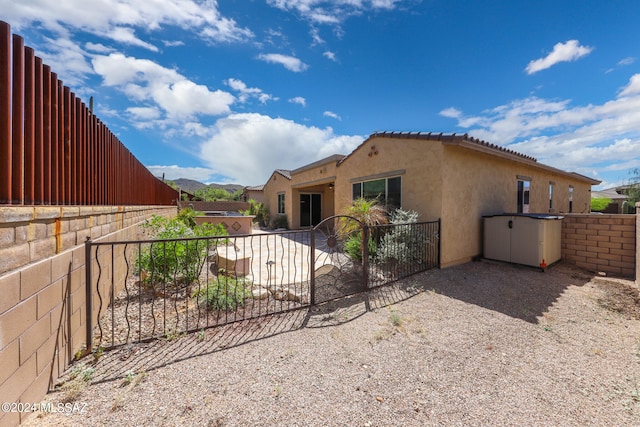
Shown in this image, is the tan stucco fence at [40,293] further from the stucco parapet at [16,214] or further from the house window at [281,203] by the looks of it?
the house window at [281,203]

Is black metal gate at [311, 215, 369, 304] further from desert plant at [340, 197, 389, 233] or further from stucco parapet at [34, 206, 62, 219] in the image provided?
stucco parapet at [34, 206, 62, 219]

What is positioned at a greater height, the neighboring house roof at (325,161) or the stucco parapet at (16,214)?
the neighboring house roof at (325,161)

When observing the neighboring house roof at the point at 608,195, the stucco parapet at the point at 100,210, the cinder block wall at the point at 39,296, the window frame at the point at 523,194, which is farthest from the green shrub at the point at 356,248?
the neighboring house roof at the point at 608,195

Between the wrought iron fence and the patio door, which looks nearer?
the wrought iron fence

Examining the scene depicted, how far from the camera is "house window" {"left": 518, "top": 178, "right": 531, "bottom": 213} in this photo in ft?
29.4

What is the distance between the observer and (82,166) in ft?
9.20

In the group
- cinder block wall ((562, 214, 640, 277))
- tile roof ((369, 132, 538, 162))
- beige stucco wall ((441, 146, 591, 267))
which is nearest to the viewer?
tile roof ((369, 132, 538, 162))

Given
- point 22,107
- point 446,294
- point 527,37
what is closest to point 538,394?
point 446,294

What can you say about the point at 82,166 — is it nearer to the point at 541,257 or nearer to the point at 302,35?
the point at 302,35

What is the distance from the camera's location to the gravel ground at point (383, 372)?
76.3 inches

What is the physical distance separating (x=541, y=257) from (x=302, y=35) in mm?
8644

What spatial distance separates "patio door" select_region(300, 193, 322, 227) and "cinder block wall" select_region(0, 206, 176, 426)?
11.9 meters

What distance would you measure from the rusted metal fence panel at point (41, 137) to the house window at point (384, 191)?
21.6ft

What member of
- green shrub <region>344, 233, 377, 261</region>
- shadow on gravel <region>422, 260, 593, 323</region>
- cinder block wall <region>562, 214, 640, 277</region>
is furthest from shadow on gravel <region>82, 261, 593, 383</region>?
green shrub <region>344, 233, 377, 261</region>
